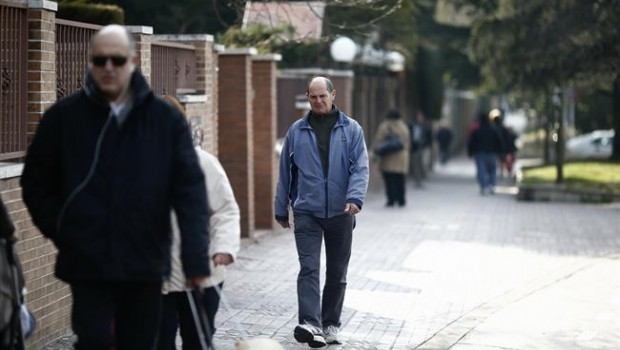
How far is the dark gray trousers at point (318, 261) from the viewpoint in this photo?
795cm

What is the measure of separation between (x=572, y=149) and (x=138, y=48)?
34714mm

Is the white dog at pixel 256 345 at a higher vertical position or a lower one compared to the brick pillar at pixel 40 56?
lower

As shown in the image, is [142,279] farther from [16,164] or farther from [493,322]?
[493,322]

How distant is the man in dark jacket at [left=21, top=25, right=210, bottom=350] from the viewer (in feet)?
15.9

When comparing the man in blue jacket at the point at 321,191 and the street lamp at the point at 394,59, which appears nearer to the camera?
the man in blue jacket at the point at 321,191

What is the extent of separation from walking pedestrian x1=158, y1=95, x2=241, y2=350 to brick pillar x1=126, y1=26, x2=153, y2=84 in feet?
13.5

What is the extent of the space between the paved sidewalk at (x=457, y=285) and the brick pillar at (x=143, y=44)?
2.07m

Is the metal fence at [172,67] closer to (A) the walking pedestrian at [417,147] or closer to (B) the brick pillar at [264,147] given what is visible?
(B) the brick pillar at [264,147]

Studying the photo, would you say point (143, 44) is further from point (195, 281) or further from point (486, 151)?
point (486, 151)

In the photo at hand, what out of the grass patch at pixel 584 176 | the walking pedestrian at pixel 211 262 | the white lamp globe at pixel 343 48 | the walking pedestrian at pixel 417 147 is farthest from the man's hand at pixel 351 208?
the walking pedestrian at pixel 417 147

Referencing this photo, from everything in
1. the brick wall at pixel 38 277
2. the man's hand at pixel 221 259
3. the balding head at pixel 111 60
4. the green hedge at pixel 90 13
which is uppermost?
the green hedge at pixel 90 13

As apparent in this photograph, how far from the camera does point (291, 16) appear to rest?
16375 millimetres

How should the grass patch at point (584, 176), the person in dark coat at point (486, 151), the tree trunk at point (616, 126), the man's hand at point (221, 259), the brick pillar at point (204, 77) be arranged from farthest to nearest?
1. the tree trunk at point (616, 126)
2. the person in dark coat at point (486, 151)
3. the grass patch at point (584, 176)
4. the brick pillar at point (204, 77)
5. the man's hand at point (221, 259)

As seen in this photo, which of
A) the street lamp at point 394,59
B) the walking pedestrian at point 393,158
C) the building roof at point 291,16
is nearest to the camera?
the building roof at point 291,16
